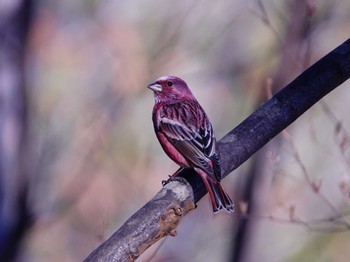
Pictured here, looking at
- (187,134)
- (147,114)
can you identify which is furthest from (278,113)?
(147,114)

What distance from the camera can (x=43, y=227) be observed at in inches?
305

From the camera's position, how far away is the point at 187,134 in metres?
5.65

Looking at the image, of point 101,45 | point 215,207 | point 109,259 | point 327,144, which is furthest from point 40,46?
point 109,259

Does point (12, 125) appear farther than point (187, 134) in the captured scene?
Yes

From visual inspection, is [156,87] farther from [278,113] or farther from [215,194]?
[278,113]

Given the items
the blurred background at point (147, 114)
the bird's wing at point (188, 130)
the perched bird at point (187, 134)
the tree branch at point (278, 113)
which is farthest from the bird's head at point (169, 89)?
the tree branch at point (278, 113)

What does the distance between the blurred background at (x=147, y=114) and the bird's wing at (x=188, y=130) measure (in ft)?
5.04

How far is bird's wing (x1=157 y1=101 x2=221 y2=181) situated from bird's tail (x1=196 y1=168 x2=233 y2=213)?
14 centimetres

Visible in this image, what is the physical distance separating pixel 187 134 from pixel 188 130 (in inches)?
2.2

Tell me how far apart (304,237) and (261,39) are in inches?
94.4

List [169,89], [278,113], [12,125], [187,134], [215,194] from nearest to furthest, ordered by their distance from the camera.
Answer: [278,113]
[215,194]
[187,134]
[169,89]
[12,125]

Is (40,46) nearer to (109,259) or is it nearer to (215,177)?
(215,177)

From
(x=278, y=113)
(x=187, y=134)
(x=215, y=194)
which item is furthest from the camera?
(x=187, y=134)

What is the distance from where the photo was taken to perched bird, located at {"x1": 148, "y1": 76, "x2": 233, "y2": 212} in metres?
4.79
